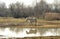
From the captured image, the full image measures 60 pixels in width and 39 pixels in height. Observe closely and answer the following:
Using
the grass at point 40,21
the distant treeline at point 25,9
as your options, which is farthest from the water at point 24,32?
the distant treeline at point 25,9

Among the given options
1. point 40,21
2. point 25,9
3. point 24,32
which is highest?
point 25,9

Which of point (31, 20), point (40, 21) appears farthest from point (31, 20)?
point (40, 21)

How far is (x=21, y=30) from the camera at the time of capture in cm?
181

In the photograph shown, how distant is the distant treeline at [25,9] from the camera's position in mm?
1802

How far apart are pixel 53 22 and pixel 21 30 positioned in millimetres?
404

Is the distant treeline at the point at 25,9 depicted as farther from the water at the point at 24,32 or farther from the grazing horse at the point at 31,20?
the water at the point at 24,32

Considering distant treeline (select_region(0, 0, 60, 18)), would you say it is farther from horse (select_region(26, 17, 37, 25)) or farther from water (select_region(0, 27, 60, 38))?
water (select_region(0, 27, 60, 38))

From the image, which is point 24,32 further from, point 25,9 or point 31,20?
point 25,9

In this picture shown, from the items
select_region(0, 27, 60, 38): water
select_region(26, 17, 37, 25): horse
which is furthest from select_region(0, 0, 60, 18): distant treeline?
select_region(0, 27, 60, 38): water

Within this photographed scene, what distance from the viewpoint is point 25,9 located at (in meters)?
1.83

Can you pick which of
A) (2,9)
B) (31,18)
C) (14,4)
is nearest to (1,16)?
(2,9)

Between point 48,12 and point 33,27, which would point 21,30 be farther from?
point 48,12

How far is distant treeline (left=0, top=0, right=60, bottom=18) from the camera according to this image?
1.80 m

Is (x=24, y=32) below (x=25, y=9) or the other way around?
below
